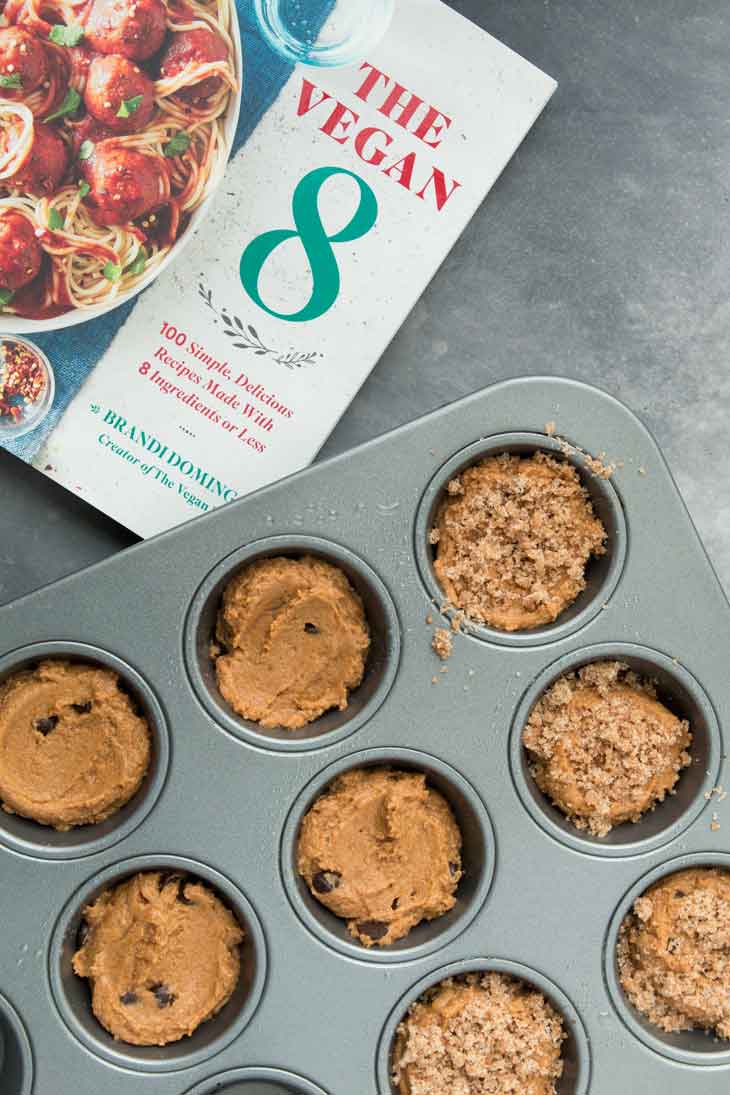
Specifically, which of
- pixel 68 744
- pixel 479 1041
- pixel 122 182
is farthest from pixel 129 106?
pixel 479 1041

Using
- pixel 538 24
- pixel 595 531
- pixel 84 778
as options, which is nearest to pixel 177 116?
pixel 538 24

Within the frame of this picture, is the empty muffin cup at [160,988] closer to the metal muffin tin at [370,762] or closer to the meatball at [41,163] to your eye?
the metal muffin tin at [370,762]

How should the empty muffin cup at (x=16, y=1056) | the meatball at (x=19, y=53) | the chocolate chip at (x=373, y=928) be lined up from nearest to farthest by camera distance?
1. the empty muffin cup at (x=16, y=1056)
2. the chocolate chip at (x=373, y=928)
3. the meatball at (x=19, y=53)

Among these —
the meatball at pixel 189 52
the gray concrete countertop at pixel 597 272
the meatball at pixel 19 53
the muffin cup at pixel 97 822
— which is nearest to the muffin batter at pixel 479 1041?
the muffin cup at pixel 97 822

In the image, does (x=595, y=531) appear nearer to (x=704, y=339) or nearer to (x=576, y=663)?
(x=576, y=663)

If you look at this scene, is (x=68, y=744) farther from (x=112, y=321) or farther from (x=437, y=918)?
(x=112, y=321)

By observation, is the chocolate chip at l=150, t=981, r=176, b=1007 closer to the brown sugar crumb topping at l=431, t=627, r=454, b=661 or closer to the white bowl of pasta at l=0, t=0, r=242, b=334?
the brown sugar crumb topping at l=431, t=627, r=454, b=661
